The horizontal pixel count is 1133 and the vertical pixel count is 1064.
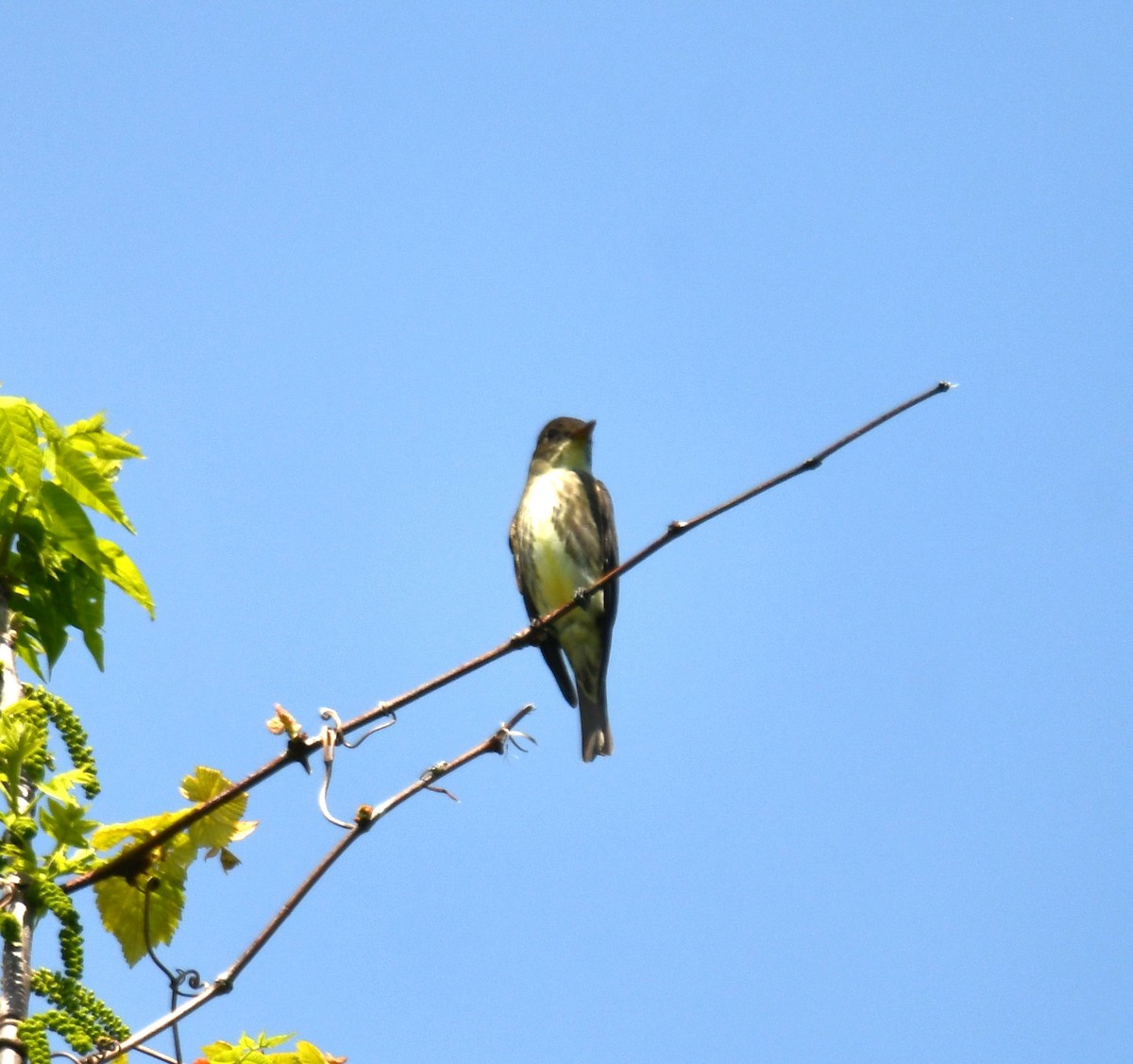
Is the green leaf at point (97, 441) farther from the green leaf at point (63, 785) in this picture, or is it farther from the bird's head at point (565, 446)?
the bird's head at point (565, 446)

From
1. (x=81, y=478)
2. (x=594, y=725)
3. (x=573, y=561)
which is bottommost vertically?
(x=81, y=478)

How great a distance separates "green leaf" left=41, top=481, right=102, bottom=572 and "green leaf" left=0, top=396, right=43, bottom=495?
0.12 feet

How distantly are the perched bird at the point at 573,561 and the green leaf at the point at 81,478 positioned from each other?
15.6 feet

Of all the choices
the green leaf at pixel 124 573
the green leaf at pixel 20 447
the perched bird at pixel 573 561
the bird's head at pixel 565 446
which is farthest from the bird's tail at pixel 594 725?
the green leaf at pixel 20 447

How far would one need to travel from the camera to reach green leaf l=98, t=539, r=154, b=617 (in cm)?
343

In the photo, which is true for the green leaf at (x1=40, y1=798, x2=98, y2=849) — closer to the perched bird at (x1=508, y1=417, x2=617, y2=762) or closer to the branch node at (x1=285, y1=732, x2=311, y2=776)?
the branch node at (x1=285, y1=732, x2=311, y2=776)

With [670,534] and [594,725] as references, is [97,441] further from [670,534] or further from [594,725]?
[594,725]

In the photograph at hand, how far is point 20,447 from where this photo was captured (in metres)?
3.21

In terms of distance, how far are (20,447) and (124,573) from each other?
16.2 inches

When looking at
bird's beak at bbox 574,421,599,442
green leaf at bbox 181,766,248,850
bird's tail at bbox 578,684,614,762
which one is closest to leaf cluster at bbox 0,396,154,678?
green leaf at bbox 181,766,248,850

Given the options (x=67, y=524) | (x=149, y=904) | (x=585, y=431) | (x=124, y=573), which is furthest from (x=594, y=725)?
(x=149, y=904)

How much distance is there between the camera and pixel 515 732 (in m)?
3.09

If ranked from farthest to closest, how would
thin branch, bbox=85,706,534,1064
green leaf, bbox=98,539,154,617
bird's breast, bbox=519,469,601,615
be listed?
bird's breast, bbox=519,469,601,615 < green leaf, bbox=98,539,154,617 < thin branch, bbox=85,706,534,1064

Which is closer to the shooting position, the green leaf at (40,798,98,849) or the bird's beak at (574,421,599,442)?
the green leaf at (40,798,98,849)
